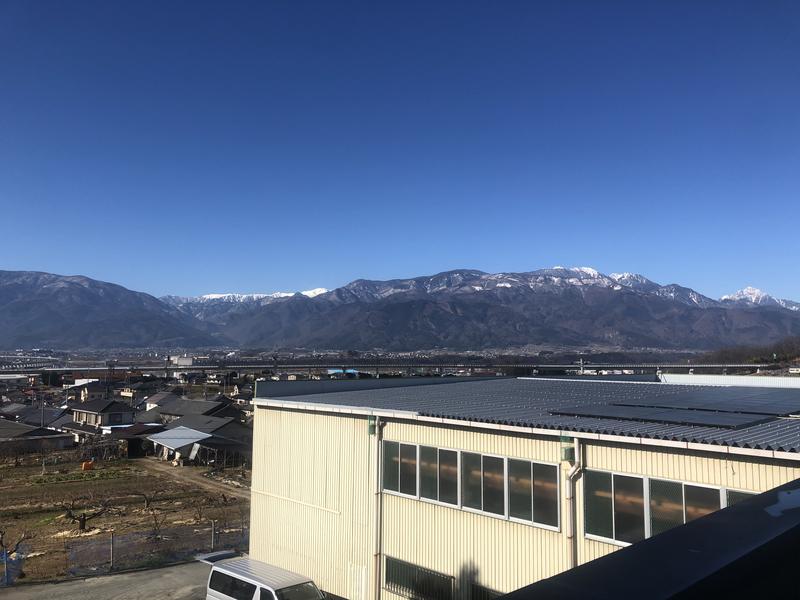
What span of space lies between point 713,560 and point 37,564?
69.9 ft

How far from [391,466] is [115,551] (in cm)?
1234

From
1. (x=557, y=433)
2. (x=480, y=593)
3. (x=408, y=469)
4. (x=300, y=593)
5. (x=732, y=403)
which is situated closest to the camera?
(x=557, y=433)

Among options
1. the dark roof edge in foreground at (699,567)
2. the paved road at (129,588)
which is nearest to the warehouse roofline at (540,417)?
→ the paved road at (129,588)

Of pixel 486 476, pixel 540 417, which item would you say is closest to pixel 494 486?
pixel 486 476

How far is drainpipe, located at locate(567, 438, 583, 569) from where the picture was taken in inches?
344

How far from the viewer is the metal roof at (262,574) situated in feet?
36.2

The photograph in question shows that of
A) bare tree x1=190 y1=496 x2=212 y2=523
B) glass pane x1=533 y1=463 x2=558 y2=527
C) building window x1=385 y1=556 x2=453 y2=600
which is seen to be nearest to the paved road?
building window x1=385 y1=556 x2=453 y2=600

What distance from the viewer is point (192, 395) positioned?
249 feet

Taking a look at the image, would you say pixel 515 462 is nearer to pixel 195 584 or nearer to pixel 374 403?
pixel 374 403

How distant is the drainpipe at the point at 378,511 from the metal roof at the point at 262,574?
4.69ft

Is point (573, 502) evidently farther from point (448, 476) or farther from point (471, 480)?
point (448, 476)

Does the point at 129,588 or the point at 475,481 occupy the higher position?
the point at 475,481

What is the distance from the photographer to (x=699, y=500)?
7.61 metres

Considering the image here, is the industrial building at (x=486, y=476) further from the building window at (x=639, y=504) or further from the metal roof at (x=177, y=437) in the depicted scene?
the metal roof at (x=177, y=437)
